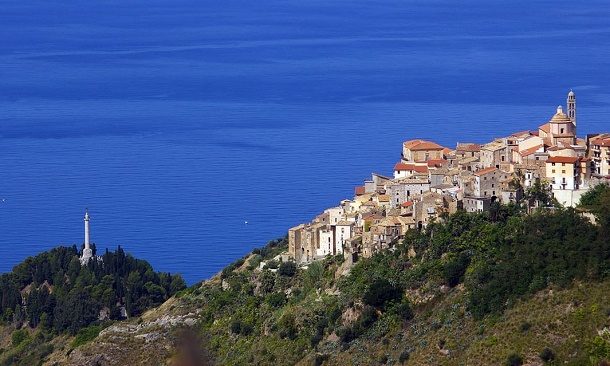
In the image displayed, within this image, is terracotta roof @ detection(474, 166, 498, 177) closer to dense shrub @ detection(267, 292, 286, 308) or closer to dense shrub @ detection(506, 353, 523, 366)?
dense shrub @ detection(267, 292, 286, 308)

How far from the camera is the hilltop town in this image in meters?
38.7

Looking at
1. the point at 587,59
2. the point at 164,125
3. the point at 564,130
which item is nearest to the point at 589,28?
the point at 587,59

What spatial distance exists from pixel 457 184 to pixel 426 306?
5649 mm

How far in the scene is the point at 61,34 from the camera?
601ft

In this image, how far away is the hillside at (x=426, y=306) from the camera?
31.9 m

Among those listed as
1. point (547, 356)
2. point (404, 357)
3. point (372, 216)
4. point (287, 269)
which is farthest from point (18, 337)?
point (547, 356)

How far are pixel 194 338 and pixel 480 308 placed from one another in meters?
20.1

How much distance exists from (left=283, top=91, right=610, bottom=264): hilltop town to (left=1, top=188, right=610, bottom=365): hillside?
0.61 m

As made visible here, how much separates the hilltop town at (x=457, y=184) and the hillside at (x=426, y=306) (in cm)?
61

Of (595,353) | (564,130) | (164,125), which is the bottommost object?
(595,353)

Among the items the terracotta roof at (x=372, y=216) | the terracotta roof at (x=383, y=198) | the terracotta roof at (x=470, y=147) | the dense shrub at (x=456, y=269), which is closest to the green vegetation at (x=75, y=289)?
the terracotta roof at (x=383, y=198)

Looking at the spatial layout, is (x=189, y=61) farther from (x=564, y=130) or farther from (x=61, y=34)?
(x=564, y=130)

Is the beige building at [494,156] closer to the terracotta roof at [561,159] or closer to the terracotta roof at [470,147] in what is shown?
the terracotta roof at [470,147]

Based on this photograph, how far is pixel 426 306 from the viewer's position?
3631 centimetres
